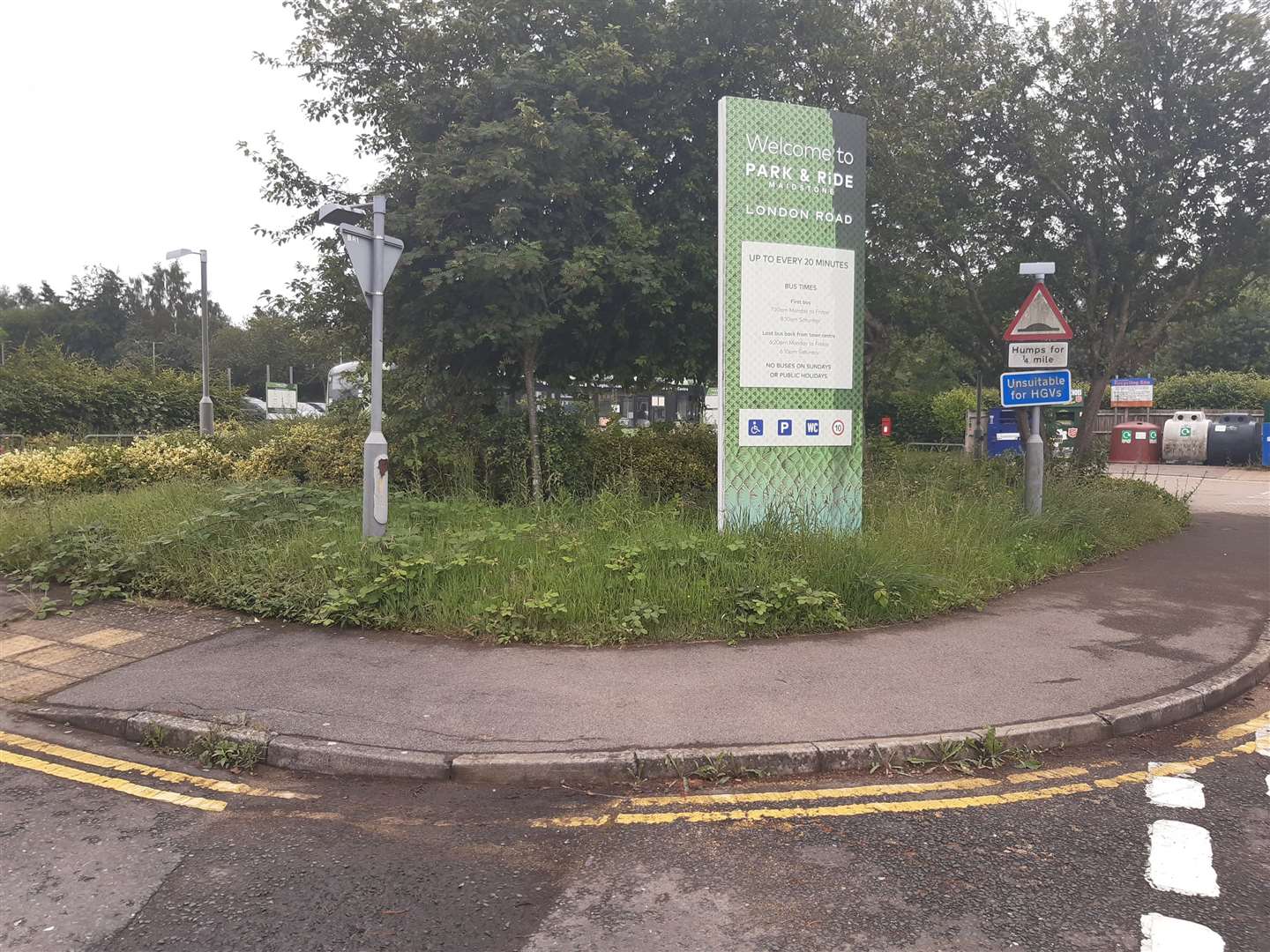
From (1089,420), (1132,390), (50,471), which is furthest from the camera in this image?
(1132,390)

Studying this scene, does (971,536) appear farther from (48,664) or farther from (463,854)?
(48,664)

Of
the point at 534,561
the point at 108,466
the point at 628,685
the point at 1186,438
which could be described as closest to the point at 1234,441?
the point at 1186,438

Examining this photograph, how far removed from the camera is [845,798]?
398cm

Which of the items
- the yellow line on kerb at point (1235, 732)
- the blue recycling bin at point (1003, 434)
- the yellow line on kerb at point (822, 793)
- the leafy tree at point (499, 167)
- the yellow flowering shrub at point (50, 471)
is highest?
the leafy tree at point (499, 167)

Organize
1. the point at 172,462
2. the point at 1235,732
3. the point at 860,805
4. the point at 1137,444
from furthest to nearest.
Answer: the point at 1137,444 < the point at 172,462 < the point at 1235,732 < the point at 860,805

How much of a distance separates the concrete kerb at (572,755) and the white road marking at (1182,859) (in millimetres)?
938

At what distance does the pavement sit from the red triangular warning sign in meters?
3.66

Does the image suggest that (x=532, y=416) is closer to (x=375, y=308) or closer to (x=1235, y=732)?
(x=375, y=308)

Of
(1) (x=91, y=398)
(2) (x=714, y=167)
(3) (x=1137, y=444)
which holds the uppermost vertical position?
(2) (x=714, y=167)

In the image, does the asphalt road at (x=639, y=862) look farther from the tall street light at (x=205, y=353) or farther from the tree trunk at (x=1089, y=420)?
the tall street light at (x=205, y=353)

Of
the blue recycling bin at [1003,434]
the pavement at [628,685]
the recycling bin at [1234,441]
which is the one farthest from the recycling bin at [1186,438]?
the pavement at [628,685]

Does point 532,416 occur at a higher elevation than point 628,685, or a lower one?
higher

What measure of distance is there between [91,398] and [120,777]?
20867 mm

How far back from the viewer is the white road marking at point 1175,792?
12.9 ft
